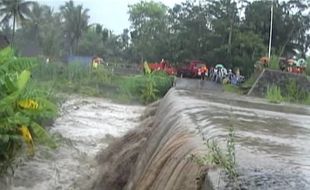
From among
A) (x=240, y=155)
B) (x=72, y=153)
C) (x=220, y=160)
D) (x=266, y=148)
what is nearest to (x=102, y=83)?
(x=72, y=153)

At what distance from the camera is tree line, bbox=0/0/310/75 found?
47812 millimetres

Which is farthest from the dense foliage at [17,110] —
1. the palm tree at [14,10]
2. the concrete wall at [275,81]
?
the palm tree at [14,10]

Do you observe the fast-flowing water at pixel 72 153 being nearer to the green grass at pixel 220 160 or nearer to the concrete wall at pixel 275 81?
the concrete wall at pixel 275 81

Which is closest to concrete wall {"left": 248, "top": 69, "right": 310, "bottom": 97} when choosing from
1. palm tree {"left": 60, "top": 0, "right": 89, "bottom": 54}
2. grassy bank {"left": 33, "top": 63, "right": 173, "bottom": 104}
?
grassy bank {"left": 33, "top": 63, "right": 173, "bottom": 104}

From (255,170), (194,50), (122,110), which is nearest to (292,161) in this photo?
(255,170)

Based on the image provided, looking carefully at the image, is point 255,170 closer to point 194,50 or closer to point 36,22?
point 194,50

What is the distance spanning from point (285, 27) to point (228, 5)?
5.62 meters

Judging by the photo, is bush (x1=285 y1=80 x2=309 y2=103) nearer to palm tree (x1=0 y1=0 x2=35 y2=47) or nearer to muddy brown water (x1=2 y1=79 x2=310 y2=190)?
muddy brown water (x1=2 y1=79 x2=310 y2=190)

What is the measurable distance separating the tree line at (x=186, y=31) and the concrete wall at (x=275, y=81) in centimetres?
2347

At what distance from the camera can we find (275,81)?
1811 centimetres

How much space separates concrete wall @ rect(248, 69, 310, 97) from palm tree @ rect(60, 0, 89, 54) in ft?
156

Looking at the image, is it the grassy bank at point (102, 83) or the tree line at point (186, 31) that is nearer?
the grassy bank at point (102, 83)

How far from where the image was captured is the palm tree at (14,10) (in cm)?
5488

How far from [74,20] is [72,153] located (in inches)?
2175
